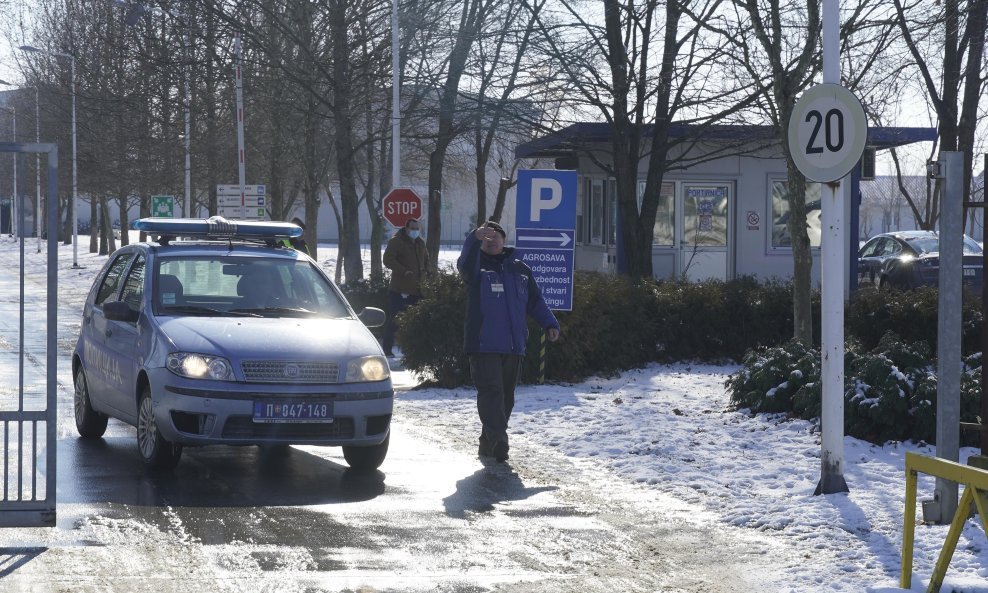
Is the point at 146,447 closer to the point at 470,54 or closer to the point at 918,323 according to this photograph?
the point at 918,323

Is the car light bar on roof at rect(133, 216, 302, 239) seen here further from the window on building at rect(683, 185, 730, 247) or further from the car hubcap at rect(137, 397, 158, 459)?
the window on building at rect(683, 185, 730, 247)

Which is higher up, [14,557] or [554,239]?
[554,239]

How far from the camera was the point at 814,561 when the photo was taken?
6945 millimetres

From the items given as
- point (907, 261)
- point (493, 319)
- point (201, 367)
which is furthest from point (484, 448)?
point (907, 261)

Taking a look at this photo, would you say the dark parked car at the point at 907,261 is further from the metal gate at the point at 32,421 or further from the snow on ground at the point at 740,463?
the metal gate at the point at 32,421

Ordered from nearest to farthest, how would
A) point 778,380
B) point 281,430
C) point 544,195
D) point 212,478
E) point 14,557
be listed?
point 14,557 < point 281,430 < point 212,478 < point 778,380 < point 544,195

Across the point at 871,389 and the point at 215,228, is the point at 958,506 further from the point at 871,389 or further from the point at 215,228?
the point at 215,228

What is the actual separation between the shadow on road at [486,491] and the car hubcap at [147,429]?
210 cm

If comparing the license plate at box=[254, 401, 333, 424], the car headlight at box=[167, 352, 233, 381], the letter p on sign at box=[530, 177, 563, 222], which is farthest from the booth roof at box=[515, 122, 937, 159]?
the car headlight at box=[167, 352, 233, 381]

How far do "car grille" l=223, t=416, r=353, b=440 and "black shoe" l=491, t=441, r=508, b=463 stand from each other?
1.44 metres

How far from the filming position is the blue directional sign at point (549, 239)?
1424 cm

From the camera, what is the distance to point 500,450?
1013cm

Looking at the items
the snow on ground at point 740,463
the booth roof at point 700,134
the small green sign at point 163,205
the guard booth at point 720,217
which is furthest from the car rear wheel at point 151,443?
the small green sign at point 163,205

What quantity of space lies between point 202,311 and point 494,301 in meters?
2.16
